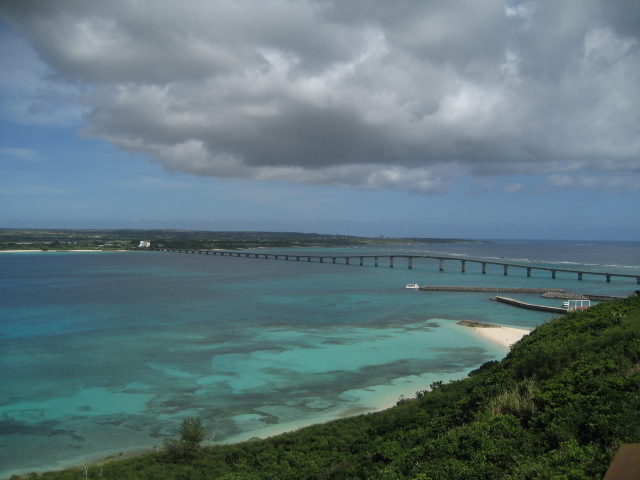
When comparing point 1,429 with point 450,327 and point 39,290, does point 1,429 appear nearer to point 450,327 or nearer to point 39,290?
point 450,327

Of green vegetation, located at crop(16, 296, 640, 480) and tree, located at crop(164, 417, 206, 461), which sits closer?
green vegetation, located at crop(16, 296, 640, 480)

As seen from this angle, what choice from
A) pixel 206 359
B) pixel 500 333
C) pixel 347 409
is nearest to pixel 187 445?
pixel 347 409

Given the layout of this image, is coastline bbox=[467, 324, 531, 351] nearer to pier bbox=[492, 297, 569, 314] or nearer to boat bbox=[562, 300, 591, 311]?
pier bbox=[492, 297, 569, 314]

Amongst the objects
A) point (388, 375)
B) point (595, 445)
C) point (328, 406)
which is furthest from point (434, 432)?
point (388, 375)

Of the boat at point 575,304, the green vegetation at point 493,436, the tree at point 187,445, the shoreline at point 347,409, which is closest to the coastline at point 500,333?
the shoreline at point 347,409

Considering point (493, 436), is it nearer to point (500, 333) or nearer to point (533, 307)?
point (500, 333)

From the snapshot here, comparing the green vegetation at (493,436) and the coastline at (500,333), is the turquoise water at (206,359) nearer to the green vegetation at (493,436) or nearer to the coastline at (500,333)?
the coastline at (500,333)

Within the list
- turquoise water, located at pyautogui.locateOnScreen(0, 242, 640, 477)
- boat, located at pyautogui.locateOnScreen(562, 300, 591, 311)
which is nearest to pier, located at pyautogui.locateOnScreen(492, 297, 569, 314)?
boat, located at pyautogui.locateOnScreen(562, 300, 591, 311)
